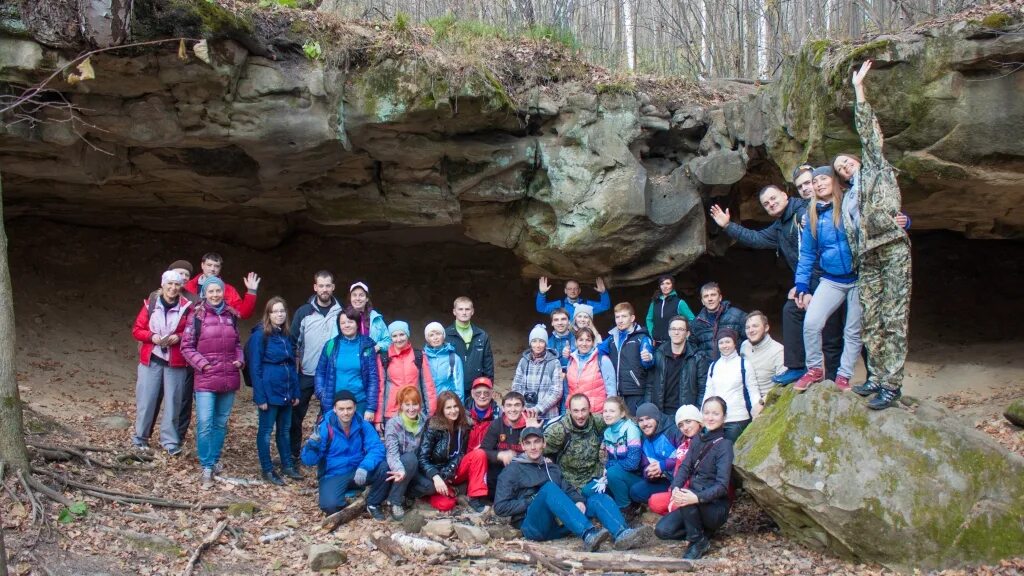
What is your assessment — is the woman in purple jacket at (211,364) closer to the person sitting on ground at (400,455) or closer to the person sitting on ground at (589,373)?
the person sitting on ground at (400,455)

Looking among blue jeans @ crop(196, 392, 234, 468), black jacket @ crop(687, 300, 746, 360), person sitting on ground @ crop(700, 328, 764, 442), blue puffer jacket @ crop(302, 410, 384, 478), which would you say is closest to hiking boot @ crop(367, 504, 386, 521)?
blue puffer jacket @ crop(302, 410, 384, 478)

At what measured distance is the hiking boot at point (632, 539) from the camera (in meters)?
5.87

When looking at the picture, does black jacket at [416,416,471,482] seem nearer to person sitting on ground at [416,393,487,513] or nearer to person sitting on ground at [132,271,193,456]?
person sitting on ground at [416,393,487,513]

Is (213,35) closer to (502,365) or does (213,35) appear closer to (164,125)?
(164,125)

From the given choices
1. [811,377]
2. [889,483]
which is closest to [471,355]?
[811,377]

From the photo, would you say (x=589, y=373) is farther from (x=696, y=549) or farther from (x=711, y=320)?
(x=696, y=549)

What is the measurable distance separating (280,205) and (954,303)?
1113 centimetres

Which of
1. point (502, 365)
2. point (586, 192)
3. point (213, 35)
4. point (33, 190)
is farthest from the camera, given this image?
point (502, 365)

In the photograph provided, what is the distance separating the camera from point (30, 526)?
521cm

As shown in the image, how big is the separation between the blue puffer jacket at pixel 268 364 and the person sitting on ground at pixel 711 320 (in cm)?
390

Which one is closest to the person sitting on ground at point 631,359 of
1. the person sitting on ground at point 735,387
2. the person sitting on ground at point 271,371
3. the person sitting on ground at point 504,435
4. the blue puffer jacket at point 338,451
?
the person sitting on ground at point 735,387

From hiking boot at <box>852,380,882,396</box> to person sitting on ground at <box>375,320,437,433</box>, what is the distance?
359cm

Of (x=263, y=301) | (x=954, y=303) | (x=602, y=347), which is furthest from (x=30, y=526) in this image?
(x=954, y=303)

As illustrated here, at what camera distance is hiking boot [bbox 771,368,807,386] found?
645 cm
